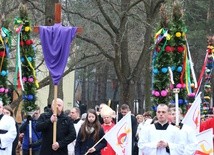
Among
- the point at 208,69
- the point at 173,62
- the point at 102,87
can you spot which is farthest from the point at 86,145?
the point at 102,87

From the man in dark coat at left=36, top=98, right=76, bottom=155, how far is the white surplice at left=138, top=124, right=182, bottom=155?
1.98 meters

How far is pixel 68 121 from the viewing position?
14.4 metres

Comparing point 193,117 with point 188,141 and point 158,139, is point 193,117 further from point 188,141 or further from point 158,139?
point 158,139

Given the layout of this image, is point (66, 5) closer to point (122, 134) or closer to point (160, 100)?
point (160, 100)

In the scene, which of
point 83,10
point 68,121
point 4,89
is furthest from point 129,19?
point 68,121

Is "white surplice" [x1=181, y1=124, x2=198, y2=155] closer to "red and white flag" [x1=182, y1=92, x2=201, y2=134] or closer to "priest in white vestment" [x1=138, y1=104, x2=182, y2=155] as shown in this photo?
"priest in white vestment" [x1=138, y1=104, x2=182, y2=155]

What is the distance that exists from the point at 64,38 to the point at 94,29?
17.5 metres

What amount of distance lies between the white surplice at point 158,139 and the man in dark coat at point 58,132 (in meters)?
1.98

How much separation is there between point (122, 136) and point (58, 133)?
6.93 feet

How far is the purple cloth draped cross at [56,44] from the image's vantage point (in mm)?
15672

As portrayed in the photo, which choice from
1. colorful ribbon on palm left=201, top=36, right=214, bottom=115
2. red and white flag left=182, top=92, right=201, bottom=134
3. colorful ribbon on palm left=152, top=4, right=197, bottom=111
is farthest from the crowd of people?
colorful ribbon on palm left=201, top=36, right=214, bottom=115

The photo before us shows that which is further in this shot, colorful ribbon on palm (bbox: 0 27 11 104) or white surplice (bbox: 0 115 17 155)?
colorful ribbon on palm (bbox: 0 27 11 104)

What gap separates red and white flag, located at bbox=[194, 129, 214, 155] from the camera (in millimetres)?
14836

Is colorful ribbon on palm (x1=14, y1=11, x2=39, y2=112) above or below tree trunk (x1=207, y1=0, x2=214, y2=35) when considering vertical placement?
below
